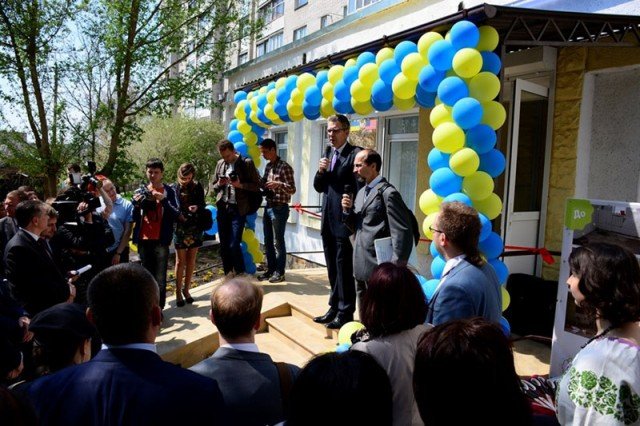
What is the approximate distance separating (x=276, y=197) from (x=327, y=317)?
2030 millimetres

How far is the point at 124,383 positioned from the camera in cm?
136

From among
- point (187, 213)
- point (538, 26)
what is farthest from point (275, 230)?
point (538, 26)

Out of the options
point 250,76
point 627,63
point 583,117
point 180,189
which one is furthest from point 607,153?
point 250,76

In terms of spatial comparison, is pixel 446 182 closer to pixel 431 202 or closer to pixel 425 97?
pixel 431 202

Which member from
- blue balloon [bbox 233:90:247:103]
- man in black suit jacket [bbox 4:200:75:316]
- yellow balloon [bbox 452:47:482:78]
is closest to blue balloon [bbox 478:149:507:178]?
yellow balloon [bbox 452:47:482:78]

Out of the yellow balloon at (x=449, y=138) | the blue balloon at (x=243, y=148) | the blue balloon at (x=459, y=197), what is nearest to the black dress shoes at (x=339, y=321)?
the blue balloon at (x=459, y=197)

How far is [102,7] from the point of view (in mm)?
11031

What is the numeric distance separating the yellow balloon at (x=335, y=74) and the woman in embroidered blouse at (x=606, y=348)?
12.2ft

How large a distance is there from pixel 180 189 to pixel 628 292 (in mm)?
4594

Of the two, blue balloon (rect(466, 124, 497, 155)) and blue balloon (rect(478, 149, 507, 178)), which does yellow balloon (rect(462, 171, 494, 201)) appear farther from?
blue balloon (rect(466, 124, 497, 155))

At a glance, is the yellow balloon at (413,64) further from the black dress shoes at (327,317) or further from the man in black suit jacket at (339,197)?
the black dress shoes at (327,317)

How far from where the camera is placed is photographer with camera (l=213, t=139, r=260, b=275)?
5.75 m

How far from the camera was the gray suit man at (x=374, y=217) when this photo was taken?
350 centimetres

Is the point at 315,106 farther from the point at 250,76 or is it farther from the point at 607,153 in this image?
the point at 250,76
